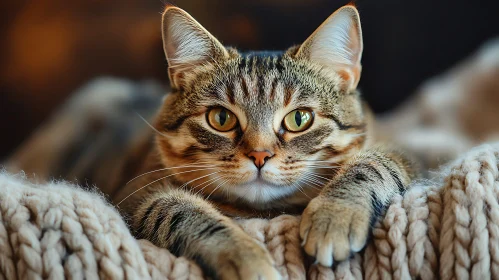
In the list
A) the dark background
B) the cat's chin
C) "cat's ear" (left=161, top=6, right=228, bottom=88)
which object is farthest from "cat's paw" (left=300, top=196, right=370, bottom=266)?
the dark background

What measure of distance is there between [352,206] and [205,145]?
0.33 metres

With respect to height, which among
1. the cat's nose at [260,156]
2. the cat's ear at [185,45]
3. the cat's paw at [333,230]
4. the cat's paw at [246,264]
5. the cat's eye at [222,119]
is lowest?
the cat's paw at [246,264]

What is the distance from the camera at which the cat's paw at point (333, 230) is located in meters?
0.72

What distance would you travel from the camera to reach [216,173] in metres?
0.93

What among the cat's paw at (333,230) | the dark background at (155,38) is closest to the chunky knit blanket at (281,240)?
the cat's paw at (333,230)

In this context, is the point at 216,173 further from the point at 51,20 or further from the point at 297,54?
the point at 51,20

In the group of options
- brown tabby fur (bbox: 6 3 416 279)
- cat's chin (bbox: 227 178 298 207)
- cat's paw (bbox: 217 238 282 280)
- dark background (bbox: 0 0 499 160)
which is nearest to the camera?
cat's paw (bbox: 217 238 282 280)

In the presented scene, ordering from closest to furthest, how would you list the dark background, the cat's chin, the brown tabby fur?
the brown tabby fur < the cat's chin < the dark background

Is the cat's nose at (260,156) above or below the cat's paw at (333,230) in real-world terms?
above

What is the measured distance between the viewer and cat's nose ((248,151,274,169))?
874mm

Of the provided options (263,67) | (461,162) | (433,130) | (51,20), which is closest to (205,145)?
(263,67)

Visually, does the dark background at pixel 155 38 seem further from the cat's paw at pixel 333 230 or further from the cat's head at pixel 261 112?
the cat's paw at pixel 333 230

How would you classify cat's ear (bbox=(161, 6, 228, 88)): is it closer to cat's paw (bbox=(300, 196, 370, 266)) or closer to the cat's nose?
the cat's nose

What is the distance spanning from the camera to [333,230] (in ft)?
2.39
